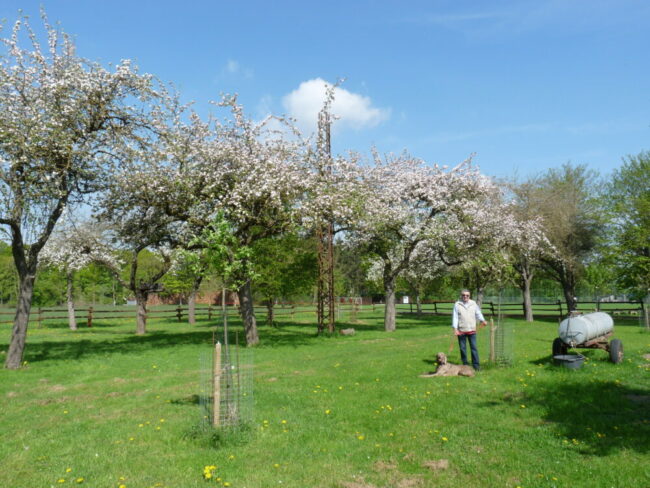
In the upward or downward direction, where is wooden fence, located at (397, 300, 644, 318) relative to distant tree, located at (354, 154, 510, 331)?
downward

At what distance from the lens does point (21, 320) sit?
609 inches

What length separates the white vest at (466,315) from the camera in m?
12.3

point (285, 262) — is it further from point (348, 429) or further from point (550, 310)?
point (550, 310)

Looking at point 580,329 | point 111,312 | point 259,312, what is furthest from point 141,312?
point 111,312

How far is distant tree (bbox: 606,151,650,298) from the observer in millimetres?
29828

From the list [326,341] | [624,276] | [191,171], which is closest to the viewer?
[191,171]

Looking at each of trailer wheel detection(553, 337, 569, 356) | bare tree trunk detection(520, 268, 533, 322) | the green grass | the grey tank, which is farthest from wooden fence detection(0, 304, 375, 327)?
the grey tank

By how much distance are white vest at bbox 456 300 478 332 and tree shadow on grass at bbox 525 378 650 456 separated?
2373 millimetres

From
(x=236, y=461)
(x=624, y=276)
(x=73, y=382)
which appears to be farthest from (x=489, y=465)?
(x=624, y=276)

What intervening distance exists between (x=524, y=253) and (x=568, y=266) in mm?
3798

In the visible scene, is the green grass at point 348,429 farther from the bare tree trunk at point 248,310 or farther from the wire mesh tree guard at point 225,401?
the bare tree trunk at point 248,310

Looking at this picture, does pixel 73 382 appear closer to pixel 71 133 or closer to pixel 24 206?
pixel 24 206

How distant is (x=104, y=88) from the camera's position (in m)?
16.0

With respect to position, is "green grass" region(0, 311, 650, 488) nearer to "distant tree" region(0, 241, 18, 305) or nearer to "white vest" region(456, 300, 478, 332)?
"white vest" region(456, 300, 478, 332)
